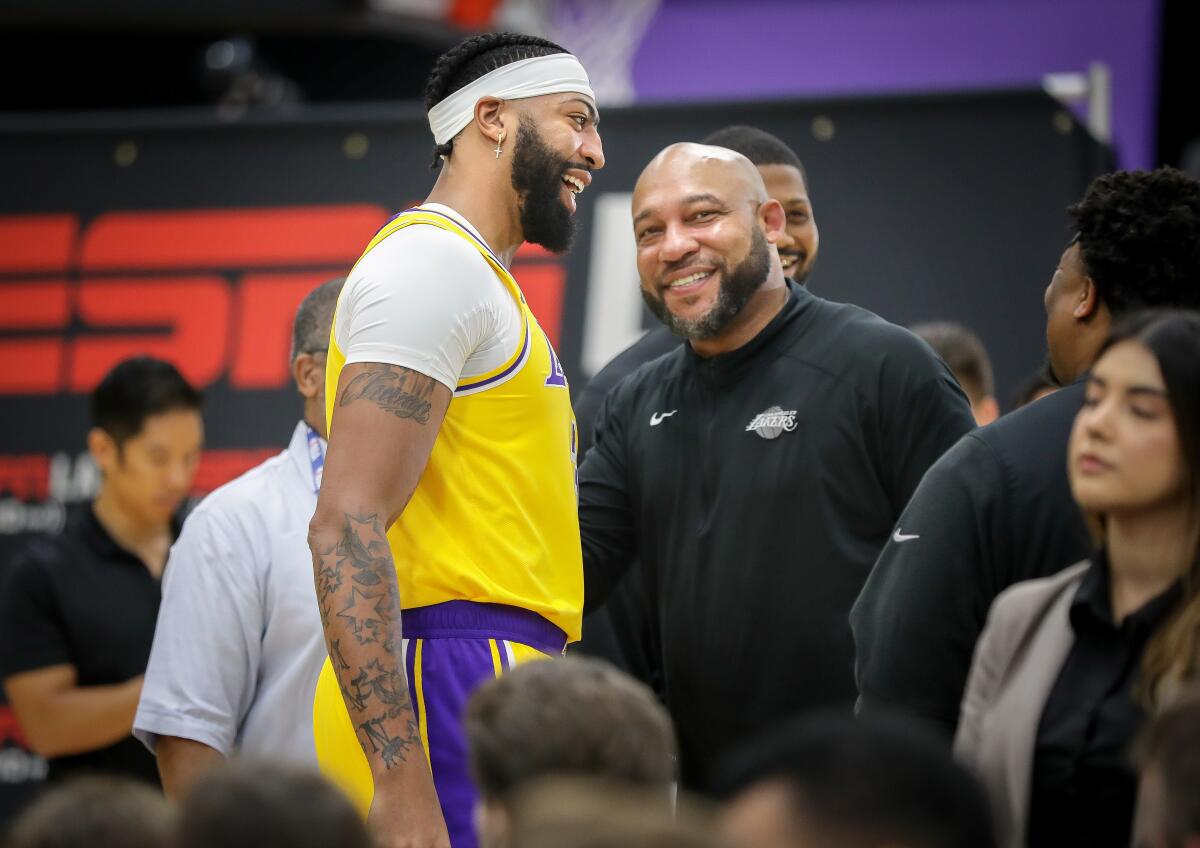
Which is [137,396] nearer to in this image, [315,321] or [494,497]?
[315,321]

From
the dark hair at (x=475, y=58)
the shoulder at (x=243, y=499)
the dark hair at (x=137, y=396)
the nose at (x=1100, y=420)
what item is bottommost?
the shoulder at (x=243, y=499)

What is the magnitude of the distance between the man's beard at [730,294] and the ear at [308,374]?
823 millimetres

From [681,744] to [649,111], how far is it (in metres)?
2.88

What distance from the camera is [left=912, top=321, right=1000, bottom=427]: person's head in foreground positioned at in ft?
17.3

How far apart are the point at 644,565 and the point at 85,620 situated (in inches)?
65.5

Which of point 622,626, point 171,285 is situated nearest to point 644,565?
point 622,626

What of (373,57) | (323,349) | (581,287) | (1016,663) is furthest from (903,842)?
(373,57)

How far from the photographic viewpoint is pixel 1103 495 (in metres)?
2.39

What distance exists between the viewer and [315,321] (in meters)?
4.04

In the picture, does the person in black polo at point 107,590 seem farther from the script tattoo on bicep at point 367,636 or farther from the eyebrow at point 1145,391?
the eyebrow at point 1145,391

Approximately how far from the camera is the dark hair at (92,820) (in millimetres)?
1707

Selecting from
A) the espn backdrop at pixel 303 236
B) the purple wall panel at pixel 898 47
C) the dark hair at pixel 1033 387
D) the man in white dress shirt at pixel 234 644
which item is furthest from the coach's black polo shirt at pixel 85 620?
the purple wall panel at pixel 898 47

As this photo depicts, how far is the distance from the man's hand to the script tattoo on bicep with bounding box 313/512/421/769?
0.14 ft

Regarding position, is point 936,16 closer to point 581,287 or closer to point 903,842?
point 581,287
